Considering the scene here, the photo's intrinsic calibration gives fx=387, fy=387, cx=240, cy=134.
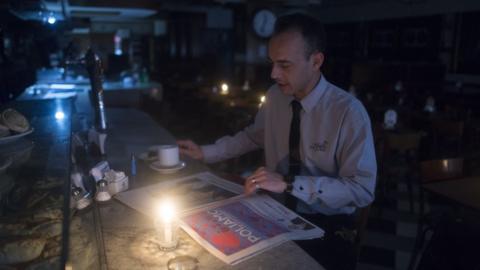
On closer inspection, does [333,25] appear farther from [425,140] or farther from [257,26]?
[425,140]

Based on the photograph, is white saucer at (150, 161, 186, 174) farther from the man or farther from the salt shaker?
the man

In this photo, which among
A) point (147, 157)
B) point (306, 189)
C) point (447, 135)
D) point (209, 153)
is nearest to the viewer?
point (306, 189)

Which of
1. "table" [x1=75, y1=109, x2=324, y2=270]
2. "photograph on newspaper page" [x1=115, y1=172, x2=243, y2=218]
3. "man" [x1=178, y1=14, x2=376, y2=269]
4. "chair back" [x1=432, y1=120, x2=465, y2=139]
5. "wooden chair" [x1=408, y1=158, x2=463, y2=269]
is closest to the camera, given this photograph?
"table" [x1=75, y1=109, x2=324, y2=270]

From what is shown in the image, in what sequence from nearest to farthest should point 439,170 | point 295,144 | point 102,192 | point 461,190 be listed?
point 102,192 → point 295,144 → point 461,190 → point 439,170

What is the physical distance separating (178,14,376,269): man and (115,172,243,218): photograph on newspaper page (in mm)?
179

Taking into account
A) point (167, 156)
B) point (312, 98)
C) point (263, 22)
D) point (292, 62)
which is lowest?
point (167, 156)

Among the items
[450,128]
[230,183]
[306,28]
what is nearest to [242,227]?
[230,183]

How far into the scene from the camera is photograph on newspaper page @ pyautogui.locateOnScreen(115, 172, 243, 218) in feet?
5.26

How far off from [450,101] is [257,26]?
4079 millimetres

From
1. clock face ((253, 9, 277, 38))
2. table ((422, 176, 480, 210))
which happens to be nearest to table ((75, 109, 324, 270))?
table ((422, 176, 480, 210))

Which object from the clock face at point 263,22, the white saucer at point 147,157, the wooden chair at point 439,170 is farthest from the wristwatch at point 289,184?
the clock face at point 263,22

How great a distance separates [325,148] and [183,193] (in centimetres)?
76

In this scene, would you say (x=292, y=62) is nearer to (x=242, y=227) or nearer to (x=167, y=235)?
(x=242, y=227)

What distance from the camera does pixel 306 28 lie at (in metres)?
1.86
